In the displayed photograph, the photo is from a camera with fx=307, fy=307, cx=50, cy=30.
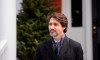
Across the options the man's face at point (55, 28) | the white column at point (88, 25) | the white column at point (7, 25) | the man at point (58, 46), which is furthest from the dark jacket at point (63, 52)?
the white column at point (88, 25)

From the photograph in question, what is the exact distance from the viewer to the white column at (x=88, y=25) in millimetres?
7285

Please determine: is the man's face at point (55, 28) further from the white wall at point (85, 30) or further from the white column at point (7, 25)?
the white wall at point (85, 30)

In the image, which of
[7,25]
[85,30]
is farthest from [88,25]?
[7,25]

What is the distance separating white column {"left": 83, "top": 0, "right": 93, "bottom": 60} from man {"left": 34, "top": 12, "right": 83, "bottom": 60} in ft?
14.0

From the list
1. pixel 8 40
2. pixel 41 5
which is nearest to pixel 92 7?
pixel 41 5

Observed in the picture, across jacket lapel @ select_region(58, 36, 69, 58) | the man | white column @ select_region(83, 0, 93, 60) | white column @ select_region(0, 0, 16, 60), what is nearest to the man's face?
the man

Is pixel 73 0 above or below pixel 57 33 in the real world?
above

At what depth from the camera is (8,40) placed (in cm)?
512

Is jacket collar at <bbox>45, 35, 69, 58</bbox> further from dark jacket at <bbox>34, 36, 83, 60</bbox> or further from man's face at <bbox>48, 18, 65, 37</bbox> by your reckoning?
man's face at <bbox>48, 18, 65, 37</bbox>

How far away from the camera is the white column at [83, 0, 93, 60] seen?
729 centimetres

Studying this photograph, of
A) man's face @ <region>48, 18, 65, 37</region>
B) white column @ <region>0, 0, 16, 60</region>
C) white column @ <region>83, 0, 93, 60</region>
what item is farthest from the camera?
white column @ <region>83, 0, 93, 60</region>

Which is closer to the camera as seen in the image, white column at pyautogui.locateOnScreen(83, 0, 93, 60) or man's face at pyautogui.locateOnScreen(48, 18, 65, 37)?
man's face at pyautogui.locateOnScreen(48, 18, 65, 37)

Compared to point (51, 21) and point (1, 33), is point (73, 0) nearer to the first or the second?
point (1, 33)

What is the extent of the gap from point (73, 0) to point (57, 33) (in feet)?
15.0
